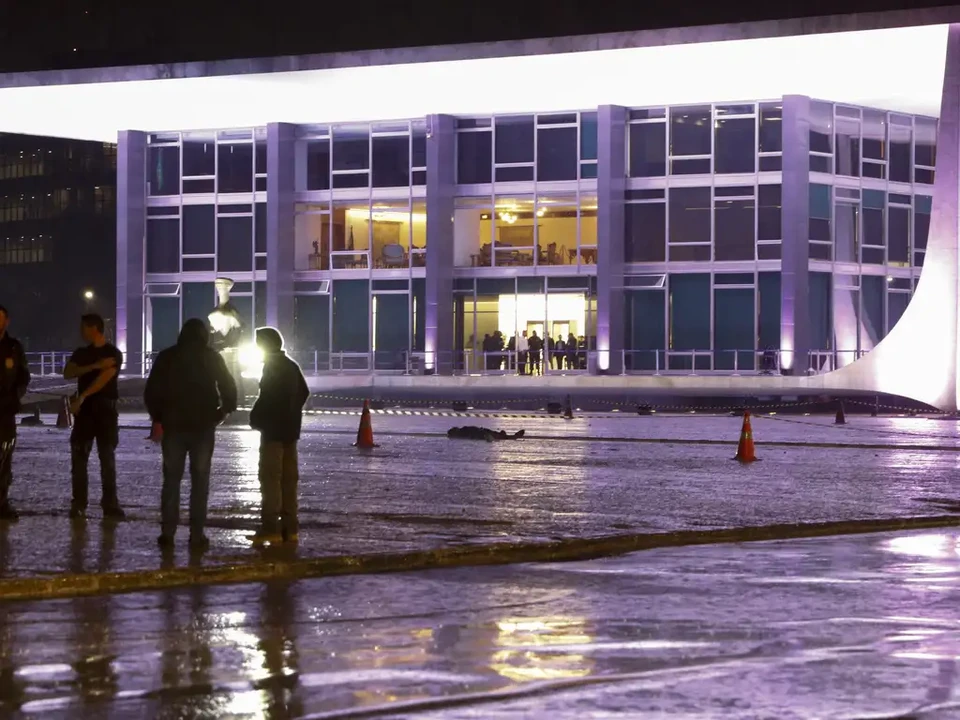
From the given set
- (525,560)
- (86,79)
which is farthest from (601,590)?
(86,79)

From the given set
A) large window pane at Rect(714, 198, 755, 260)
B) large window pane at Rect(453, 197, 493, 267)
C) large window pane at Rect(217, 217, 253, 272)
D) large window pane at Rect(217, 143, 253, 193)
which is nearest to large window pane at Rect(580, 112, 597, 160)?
large window pane at Rect(453, 197, 493, 267)

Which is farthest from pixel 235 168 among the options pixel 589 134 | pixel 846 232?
pixel 846 232

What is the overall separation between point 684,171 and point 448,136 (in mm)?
7288

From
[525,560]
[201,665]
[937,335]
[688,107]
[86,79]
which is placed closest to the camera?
[201,665]

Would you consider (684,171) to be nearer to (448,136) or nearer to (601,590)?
(448,136)

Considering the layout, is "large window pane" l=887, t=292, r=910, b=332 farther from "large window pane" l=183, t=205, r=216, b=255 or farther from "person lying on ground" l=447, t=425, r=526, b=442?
"person lying on ground" l=447, t=425, r=526, b=442

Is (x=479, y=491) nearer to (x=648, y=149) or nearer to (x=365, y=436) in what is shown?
(x=365, y=436)

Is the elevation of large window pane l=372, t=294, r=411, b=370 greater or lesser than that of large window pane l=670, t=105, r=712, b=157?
lesser

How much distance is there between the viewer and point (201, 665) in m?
8.38

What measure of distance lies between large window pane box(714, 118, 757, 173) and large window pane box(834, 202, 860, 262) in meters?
2.98

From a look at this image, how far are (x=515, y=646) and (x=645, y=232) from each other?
43.4 meters

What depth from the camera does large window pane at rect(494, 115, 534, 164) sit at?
5228 cm

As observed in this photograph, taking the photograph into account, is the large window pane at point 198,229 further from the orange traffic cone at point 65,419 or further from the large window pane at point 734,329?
the orange traffic cone at point 65,419

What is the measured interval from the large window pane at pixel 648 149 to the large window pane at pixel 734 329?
4.05m
